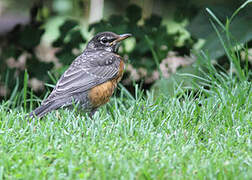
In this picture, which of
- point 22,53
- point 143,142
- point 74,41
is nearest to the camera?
point 143,142

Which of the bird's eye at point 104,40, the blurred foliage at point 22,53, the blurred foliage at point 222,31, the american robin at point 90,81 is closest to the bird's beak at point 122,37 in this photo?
the american robin at point 90,81

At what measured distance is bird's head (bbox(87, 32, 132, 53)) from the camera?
6039 mm

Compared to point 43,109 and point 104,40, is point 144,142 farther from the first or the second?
point 104,40

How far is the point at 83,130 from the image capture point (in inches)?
167

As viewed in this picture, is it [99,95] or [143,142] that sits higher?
[143,142]

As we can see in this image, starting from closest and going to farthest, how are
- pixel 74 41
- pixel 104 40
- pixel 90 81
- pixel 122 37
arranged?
pixel 90 81, pixel 122 37, pixel 104 40, pixel 74 41

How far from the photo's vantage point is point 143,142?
394 centimetres

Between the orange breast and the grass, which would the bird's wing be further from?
the grass

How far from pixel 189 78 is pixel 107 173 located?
2.85 meters

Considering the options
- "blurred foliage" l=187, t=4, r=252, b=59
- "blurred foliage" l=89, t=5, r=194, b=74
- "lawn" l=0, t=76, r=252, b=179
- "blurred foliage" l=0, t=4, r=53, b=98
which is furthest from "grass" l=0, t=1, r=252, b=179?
"blurred foliage" l=0, t=4, r=53, b=98

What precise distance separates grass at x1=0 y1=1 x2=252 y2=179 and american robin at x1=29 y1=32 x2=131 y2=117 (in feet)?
0.56

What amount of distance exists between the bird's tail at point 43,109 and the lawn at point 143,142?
9cm

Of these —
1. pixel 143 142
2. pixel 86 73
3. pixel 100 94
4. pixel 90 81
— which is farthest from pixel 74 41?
pixel 143 142

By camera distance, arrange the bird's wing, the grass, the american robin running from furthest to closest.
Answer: the bird's wing
the american robin
the grass
